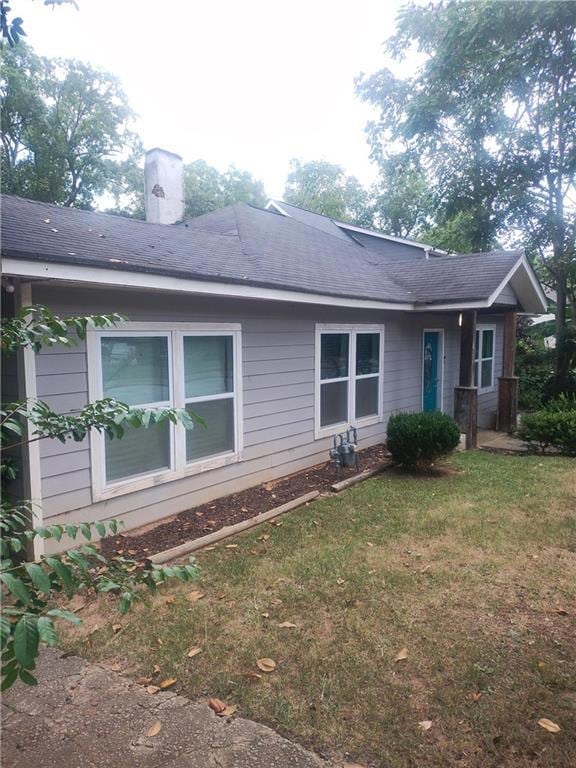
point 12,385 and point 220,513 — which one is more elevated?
point 12,385

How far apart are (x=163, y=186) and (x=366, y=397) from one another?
6151mm

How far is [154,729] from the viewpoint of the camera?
2553 mm

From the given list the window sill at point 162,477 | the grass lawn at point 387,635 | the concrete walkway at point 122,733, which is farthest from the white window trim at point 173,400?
the concrete walkway at point 122,733

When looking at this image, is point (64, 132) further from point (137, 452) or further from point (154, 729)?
point (154, 729)

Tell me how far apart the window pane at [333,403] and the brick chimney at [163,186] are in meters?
5.15

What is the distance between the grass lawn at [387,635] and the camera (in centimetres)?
253

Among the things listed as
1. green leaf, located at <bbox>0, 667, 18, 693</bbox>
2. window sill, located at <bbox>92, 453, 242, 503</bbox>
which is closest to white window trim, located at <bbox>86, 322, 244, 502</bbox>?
window sill, located at <bbox>92, 453, 242, 503</bbox>

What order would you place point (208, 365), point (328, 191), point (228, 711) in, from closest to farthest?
point (228, 711) → point (208, 365) → point (328, 191)

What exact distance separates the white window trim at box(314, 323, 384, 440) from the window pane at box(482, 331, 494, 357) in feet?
16.9

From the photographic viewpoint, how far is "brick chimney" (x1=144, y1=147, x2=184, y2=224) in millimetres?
10375

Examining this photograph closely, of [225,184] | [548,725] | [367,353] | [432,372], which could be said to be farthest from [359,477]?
[225,184]

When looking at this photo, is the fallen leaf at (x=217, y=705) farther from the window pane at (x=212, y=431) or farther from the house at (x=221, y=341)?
the window pane at (x=212, y=431)

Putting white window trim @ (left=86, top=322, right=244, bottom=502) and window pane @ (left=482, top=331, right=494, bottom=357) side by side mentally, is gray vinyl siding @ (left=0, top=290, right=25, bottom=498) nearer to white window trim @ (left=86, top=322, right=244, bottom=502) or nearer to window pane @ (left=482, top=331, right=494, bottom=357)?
white window trim @ (left=86, top=322, right=244, bottom=502)

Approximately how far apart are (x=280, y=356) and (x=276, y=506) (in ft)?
7.11
